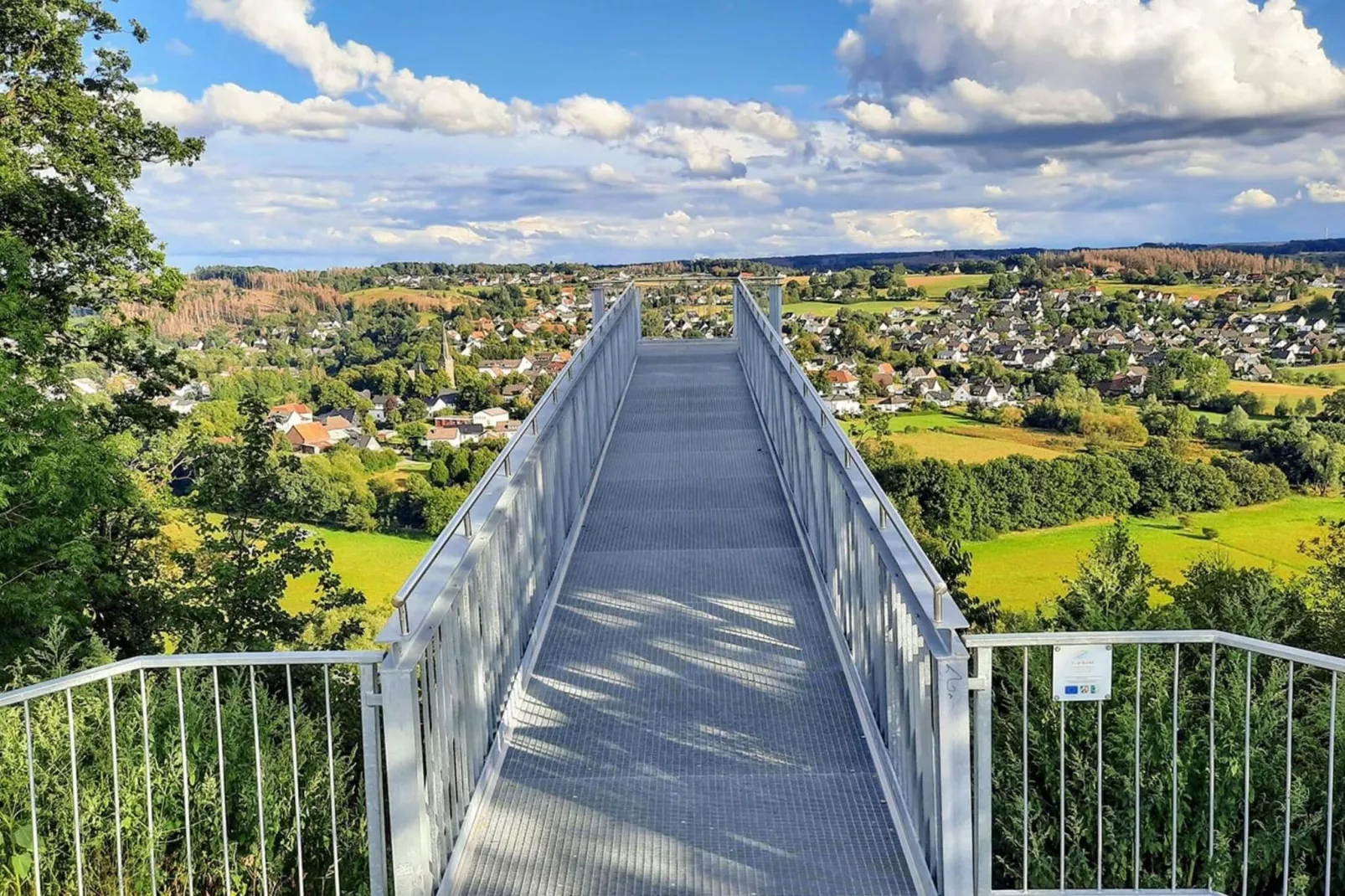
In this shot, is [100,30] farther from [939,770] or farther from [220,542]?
[939,770]

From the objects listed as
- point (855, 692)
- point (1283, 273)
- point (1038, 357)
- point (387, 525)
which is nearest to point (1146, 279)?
point (1283, 273)

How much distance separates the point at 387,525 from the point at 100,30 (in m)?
30.5

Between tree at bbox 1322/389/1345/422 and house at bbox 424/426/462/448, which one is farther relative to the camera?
tree at bbox 1322/389/1345/422

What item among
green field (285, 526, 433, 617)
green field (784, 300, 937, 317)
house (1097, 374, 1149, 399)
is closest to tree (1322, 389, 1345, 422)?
house (1097, 374, 1149, 399)

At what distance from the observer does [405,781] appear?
9.86ft

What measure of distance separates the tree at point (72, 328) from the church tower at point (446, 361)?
117 ft

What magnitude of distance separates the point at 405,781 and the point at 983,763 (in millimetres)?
1569

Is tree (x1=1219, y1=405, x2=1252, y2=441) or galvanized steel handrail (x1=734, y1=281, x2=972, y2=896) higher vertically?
galvanized steel handrail (x1=734, y1=281, x2=972, y2=896)

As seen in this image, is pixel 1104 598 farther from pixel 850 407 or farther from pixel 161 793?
pixel 850 407

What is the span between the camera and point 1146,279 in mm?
84062

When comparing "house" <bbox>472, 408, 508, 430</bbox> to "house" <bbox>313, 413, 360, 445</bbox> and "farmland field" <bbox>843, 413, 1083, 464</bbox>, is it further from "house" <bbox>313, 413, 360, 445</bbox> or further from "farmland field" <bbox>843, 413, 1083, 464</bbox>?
"farmland field" <bbox>843, 413, 1083, 464</bbox>

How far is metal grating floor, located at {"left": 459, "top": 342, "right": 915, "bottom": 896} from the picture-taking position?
3.45 meters

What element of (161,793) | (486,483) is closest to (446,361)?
(486,483)

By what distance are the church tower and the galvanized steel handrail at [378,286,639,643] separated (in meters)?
46.1
